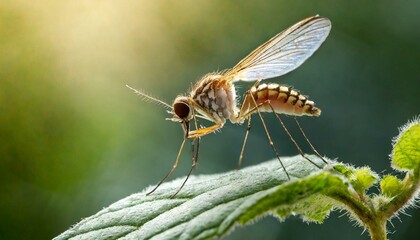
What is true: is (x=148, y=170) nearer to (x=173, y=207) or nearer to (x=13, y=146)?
(x=13, y=146)

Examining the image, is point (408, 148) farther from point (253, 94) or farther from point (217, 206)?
point (253, 94)

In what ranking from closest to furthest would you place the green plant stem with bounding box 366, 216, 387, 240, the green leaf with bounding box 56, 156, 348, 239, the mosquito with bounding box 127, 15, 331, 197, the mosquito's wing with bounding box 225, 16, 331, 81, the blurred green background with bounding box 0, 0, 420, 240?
the green leaf with bounding box 56, 156, 348, 239 → the green plant stem with bounding box 366, 216, 387, 240 → the mosquito's wing with bounding box 225, 16, 331, 81 → the mosquito with bounding box 127, 15, 331, 197 → the blurred green background with bounding box 0, 0, 420, 240

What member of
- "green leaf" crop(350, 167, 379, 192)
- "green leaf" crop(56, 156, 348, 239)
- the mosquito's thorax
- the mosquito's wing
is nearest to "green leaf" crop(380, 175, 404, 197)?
"green leaf" crop(350, 167, 379, 192)

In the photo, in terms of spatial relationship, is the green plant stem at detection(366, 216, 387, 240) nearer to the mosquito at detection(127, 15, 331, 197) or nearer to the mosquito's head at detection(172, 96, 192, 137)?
the mosquito at detection(127, 15, 331, 197)

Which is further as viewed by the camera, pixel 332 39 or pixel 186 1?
pixel 186 1

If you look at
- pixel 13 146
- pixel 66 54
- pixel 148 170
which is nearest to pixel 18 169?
pixel 13 146
